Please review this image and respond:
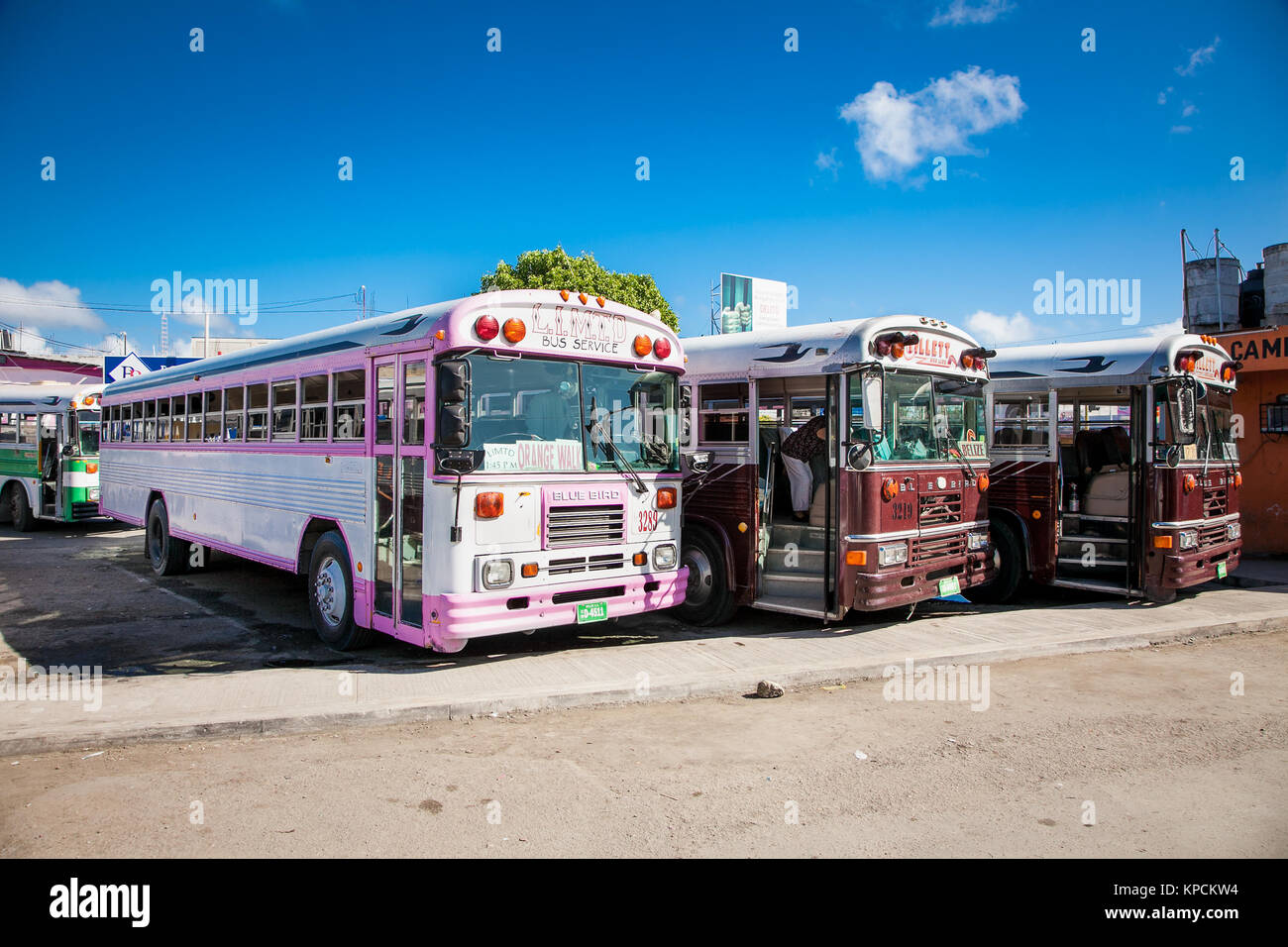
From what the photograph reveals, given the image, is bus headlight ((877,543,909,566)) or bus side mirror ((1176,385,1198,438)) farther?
bus side mirror ((1176,385,1198,438))

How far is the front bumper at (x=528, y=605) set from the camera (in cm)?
641

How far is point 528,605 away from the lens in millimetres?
6797

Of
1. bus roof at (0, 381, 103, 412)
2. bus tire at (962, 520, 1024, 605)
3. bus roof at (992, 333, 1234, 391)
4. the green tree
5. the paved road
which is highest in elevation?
the green tree

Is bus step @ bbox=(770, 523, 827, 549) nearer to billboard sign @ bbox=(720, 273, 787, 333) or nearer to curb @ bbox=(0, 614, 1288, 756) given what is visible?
curb @ bbox=(0, 614, 1288, 756)

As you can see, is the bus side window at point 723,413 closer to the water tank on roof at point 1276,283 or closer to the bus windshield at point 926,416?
the bus windshield at point 926,416

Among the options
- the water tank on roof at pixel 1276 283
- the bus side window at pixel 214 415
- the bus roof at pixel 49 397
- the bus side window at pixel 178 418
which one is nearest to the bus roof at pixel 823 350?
the bus side window at pixel 214 415

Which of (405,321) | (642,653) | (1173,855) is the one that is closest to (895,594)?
(642,653)

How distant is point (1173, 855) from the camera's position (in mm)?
3852

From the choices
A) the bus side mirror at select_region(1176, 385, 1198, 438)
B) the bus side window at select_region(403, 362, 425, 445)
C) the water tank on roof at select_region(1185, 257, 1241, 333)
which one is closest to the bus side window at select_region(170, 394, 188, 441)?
the bus side window at select_region(403, 362, 425, 445)

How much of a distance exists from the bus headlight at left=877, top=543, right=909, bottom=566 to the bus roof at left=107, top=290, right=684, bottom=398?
2.53 meters

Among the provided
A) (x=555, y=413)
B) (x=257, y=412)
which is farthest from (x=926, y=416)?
(x=257, y=412)

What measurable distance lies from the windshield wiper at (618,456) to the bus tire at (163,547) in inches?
305

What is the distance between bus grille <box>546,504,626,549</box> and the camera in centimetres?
696
